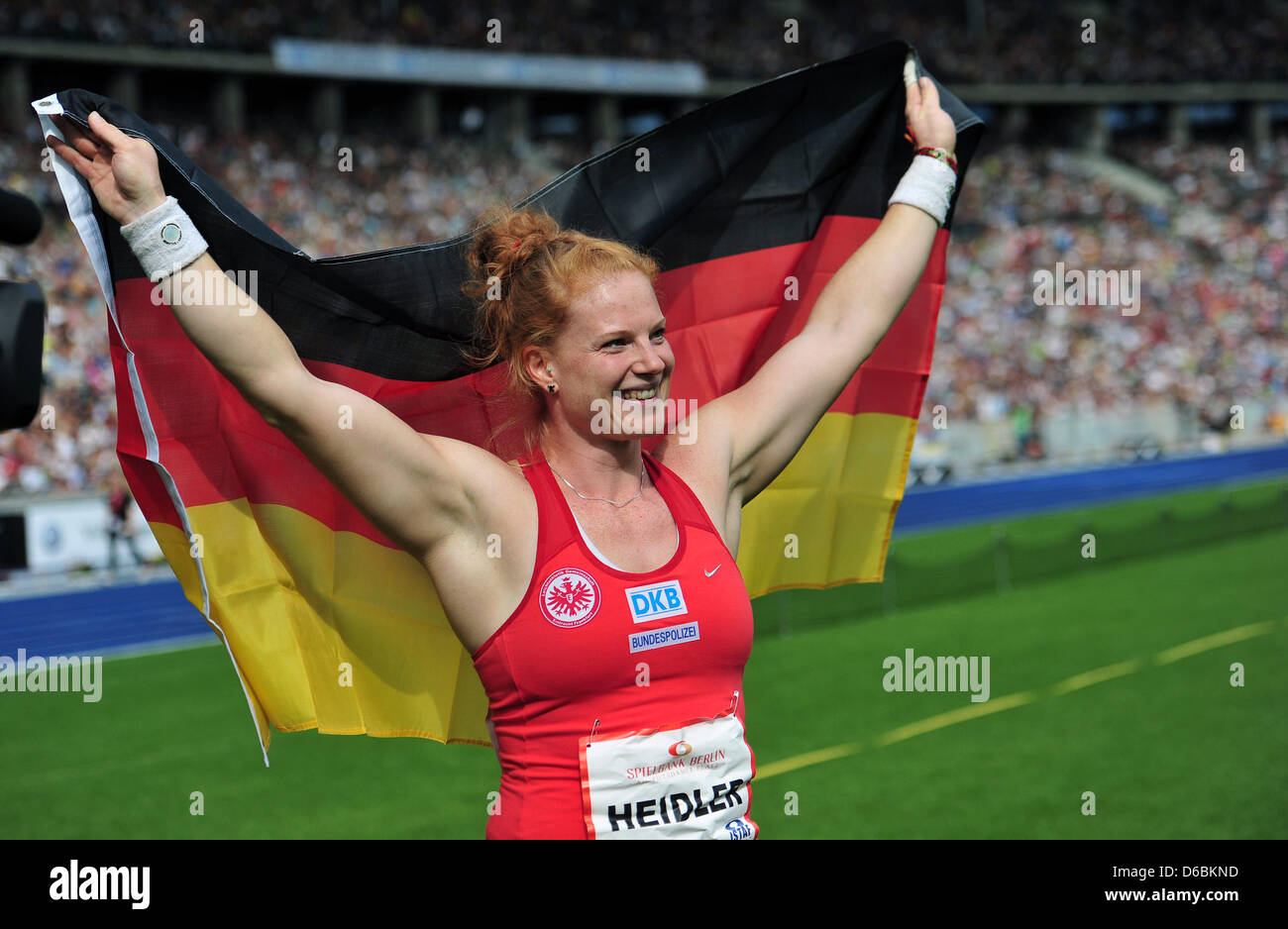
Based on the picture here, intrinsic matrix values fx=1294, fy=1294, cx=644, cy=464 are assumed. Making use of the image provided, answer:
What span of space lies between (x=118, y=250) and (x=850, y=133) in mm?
2409

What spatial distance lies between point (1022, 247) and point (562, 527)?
34.1 m

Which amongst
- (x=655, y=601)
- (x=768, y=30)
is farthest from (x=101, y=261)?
(x=768, y=30)

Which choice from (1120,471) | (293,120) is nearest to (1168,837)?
(1120,471)

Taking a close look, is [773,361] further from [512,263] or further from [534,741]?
[534,741]

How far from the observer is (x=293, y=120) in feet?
110

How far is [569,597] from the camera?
2.86m

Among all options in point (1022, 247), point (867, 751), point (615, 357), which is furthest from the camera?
point (1022, 247)

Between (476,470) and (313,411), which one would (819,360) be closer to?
(476,470)

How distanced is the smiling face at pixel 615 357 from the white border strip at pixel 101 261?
1.22m

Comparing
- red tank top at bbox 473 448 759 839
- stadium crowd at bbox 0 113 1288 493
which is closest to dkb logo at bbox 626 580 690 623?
red tank top at bbox 473 448 759 839

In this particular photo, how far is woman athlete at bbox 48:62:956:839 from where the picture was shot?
274cm

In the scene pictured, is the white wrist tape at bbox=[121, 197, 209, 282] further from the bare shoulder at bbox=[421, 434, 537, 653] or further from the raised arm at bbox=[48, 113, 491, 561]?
the bare shoulder at bbox=[421, 434, 537, 653]

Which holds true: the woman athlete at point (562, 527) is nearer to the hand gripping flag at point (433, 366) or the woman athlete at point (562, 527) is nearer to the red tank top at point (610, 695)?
the red tank top at point (610, 695)

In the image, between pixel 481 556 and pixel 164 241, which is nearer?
pixel 164 241
